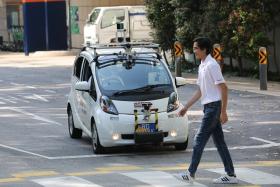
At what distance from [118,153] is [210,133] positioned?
3815 mm

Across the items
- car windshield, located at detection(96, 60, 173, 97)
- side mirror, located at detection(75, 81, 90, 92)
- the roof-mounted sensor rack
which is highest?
the roof-mounted sensor rack

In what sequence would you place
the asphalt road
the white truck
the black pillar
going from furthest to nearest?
the black pillar < the white truck < the asphalt road

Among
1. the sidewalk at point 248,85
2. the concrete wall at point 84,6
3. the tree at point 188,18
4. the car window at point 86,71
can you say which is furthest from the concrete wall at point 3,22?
the car window at point 86,71

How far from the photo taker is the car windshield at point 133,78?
14.3m

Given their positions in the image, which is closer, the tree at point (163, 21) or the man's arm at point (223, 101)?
the man's arm at point (223, 101)

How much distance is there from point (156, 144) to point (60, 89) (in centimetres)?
1308

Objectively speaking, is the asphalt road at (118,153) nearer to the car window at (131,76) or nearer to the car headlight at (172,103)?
the car headlight at (172,103)

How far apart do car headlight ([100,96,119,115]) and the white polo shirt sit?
330 centimetres

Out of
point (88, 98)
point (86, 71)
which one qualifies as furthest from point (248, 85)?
point (88, 98)

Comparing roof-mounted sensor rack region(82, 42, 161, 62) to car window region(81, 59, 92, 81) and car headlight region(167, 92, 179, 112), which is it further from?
car headlight region(167, 92, 179, 112)

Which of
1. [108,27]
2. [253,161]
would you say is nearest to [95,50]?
[253,161]

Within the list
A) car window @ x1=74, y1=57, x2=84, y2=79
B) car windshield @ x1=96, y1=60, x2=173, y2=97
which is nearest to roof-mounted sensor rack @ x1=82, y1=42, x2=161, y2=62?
car windshield @ x1=96, y1=60, x2=173, y2=97

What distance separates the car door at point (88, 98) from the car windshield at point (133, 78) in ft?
0.81

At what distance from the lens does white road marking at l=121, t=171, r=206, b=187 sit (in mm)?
10898
